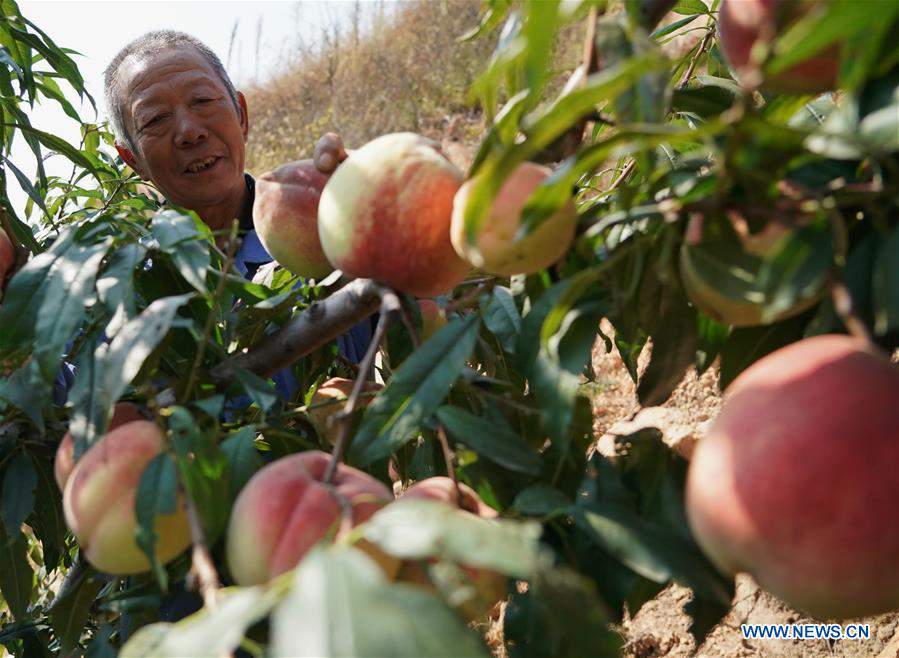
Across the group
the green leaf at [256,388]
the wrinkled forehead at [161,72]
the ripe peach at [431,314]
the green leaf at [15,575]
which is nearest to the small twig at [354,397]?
the green leaf at [256,388]

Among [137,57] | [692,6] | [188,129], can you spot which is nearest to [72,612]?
[692,6]

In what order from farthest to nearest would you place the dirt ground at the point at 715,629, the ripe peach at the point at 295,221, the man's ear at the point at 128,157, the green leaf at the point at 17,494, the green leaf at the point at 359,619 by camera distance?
the man's ear at the point at 128,157
the dirt ground at the point at 715,629
the ripe peach at the point at 295,221
the green leaf at the point at 17,494
the green leaf at the point at 359,619

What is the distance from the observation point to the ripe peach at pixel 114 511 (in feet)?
1.85

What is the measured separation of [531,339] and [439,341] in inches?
2.5

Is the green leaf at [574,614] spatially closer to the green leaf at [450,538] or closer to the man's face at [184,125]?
the green leaf at [450,538]

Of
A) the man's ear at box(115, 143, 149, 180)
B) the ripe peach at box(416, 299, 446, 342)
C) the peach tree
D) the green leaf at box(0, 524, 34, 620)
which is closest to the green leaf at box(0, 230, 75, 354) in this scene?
the peach tree

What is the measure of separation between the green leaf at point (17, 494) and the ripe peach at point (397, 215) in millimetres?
362

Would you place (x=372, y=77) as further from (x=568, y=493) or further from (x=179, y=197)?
(x=568, y=493)

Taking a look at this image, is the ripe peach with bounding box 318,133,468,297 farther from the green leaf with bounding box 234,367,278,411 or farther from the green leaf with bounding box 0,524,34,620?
the green leaf with bounding box 0,524,34,620

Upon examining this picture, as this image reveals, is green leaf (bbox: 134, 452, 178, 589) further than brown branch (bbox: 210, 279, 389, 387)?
No

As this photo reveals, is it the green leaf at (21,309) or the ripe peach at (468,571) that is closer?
the ripe peach at (468,571)

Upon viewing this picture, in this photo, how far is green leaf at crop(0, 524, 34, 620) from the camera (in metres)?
0.92

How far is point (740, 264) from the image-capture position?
19.4 inches

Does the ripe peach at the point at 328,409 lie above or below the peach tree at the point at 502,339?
below
